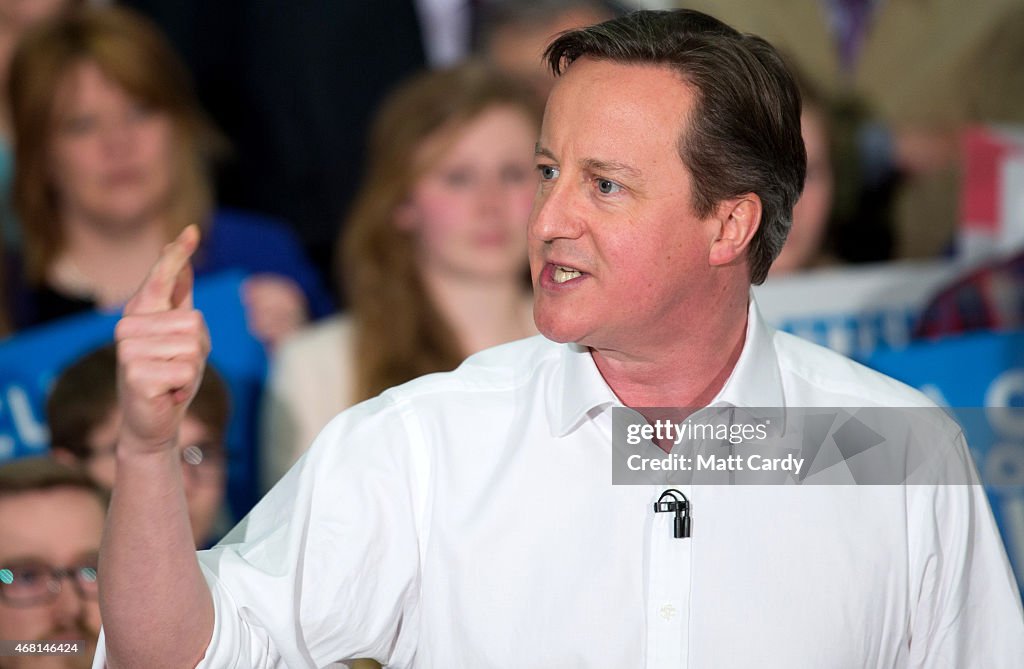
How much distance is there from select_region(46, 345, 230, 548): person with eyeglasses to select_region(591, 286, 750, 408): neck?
4.57 feet

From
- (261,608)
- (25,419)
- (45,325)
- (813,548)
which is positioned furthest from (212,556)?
(45,325)

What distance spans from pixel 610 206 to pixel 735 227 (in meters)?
0.22

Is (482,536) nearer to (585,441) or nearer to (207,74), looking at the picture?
(585,441)

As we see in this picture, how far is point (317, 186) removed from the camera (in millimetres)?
4246

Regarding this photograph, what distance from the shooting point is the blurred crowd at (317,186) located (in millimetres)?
3248

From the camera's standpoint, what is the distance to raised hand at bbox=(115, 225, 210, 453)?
5.41 ft

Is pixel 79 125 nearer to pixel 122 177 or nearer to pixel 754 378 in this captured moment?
pixel 122 177

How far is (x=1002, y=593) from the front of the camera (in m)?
1.96

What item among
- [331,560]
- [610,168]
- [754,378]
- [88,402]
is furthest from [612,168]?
[88,402]

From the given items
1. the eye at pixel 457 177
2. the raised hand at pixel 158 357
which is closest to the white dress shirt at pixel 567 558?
the raised hand at pixel 158 357

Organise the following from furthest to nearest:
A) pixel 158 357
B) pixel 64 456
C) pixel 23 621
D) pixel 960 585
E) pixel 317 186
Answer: pixel 317 186 < pixel 64 456 < pixel 23 621 < pixel 960 585 < pixel 158 357

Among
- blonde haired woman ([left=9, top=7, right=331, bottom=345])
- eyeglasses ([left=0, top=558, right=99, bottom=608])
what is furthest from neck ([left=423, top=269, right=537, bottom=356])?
eyeglasses ([left=0, top=558, right=99, bottom=608])

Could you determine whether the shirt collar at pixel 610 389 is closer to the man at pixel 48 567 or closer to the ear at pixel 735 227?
the ear at pixel 735 227

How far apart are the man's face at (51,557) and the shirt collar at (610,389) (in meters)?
1.13
